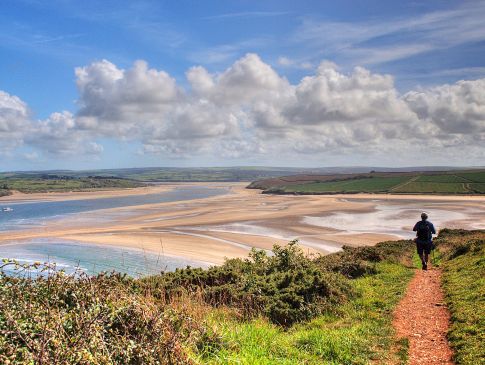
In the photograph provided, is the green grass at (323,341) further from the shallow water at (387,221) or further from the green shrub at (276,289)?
the shallow water at (387,221)

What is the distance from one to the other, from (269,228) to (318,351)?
146 feet

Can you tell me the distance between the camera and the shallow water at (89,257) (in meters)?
28.9

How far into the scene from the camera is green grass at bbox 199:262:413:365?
684cm

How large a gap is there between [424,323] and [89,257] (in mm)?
29867

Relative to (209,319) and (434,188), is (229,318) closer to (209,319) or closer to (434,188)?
(209,319)

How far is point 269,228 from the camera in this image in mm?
52000

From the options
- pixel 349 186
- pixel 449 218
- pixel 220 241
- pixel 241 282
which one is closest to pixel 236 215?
pixel 220 241

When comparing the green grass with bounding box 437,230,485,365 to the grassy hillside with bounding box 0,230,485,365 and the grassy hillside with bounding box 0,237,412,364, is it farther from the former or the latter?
the grassy hillside with bounding box 0,237,412,364

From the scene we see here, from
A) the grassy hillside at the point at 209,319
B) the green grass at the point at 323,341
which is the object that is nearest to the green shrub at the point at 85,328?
the grassy hillside at the point at 209,319

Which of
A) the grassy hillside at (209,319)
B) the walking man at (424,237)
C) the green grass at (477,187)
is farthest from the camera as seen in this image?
the green grass at (477,187)

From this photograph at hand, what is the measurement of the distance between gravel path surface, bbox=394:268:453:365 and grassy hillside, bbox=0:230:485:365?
0.24 m

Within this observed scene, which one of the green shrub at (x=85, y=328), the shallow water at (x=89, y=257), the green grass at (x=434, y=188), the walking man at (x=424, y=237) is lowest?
the shallow water at (x=89, y=257)

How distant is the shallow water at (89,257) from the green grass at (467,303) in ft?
59.2

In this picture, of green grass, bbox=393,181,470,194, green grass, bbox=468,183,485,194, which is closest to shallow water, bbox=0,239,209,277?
green grass, bbox=393,181,470,194
